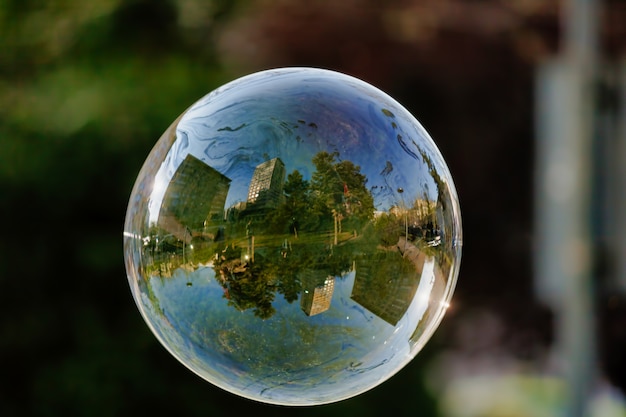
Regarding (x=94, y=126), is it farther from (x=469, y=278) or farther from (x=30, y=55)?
(x=469, y=278)

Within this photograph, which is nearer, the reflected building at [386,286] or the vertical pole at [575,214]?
the reflected building at [386,286]

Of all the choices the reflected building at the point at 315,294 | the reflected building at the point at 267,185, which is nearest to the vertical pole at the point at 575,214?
the reflected building at the point at 315,294

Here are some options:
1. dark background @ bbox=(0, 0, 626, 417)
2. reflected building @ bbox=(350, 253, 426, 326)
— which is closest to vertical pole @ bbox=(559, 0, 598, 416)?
dark background @ bbox=(0, 0, 626, 417)

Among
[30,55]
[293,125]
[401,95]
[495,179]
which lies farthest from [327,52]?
[293,125]

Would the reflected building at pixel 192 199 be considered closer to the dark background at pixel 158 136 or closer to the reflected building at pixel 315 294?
the reflected building at pixel 315 294

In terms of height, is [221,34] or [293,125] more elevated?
[221,34]

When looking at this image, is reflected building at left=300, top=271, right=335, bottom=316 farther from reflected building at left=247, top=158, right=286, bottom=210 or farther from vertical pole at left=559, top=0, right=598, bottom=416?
vertical pole at left=559, top=0, right=598, bottom=416
